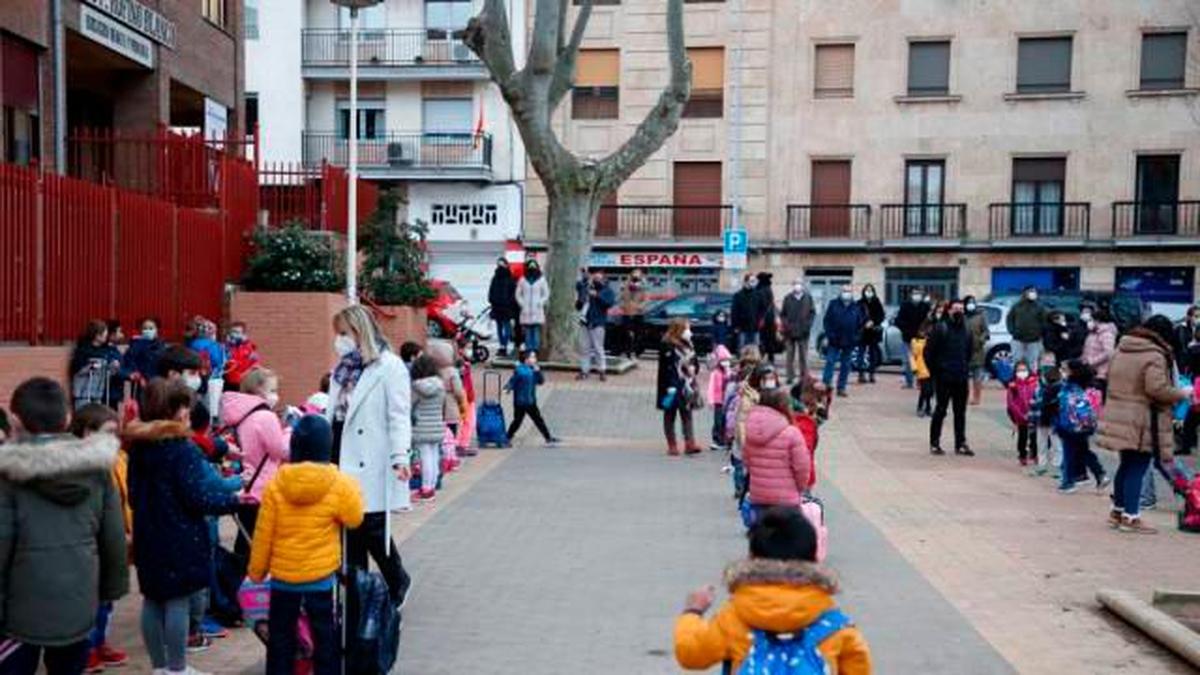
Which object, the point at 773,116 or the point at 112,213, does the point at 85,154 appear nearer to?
the point at 112,213

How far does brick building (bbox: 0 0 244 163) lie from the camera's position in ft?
53.9

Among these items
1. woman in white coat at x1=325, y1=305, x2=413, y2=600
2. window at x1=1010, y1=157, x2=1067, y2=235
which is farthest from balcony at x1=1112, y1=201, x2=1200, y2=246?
woman in white coat at x1=325, y1=305, x2=413, y2=600

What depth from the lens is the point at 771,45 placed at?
38.4 meters

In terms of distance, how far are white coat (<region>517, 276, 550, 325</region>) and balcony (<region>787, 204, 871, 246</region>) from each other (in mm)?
17653

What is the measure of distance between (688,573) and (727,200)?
3060cm

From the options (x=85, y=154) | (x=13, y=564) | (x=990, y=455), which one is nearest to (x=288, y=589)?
(x=13, y=564)

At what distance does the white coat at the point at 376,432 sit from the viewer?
23.0ft

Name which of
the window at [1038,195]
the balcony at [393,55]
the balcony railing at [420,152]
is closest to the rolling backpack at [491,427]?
the balcony railing at [420,152]

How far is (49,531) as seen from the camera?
510 centimetres

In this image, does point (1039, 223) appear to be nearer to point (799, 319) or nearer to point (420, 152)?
point (420, 152)

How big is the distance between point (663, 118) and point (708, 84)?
17501mm

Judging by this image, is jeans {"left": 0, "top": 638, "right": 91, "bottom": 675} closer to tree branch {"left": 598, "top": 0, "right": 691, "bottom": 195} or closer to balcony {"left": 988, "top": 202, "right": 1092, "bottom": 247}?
tree branch {"left": 598, "top": 0, "right": 691, "bottom": 195}

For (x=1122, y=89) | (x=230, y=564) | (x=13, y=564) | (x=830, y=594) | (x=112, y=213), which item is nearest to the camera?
(x=830, y=594)

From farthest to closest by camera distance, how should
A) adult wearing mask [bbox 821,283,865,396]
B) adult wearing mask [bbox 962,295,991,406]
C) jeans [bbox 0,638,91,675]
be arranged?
adult wearing mask [bbox 821,283,865,396]
adult wearing mask [bbox 962,295,991,406]
jeans [bbox 0,638,91,675]
